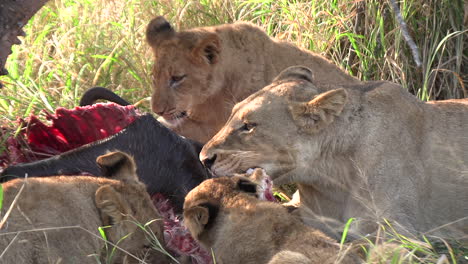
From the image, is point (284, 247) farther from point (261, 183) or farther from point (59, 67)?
point (59, 67)

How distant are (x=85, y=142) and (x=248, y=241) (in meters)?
1.76

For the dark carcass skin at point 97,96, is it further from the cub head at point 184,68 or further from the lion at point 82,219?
the lion at point 82,219

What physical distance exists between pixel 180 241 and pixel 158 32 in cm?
217

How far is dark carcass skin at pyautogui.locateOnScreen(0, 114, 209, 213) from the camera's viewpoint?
175 inches

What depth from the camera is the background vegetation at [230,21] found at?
638 centimetres

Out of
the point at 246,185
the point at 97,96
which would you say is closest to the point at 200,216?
the point at 246,185

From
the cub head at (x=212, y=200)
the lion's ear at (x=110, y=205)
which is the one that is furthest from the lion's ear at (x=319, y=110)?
the lion's ear at (x=110, y=205)

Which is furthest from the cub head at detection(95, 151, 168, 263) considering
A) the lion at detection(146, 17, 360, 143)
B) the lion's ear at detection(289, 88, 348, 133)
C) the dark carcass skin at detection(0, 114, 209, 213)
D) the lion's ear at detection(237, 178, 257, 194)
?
the lion at detection(146, 17, 360, 143)

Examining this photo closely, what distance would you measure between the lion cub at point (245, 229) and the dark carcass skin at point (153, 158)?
3.10ft

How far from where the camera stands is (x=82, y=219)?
3.63 metres

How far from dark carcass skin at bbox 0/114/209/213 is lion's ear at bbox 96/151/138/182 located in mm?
528

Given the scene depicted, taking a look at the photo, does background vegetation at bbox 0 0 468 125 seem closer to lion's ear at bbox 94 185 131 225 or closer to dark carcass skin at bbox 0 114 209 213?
dark carcass skin at bbox 0 114 209 213

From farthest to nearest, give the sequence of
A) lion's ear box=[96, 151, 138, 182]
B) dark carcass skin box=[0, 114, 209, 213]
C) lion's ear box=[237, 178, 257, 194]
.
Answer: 1. dark carcass skin box=[0, 114, 209, 213]
2. lion's ear box=[96, 151, 138, 182]
3. lion's ear box=[237, 178, 257, 194]

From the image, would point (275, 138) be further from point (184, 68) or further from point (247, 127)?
point (184, 68)
